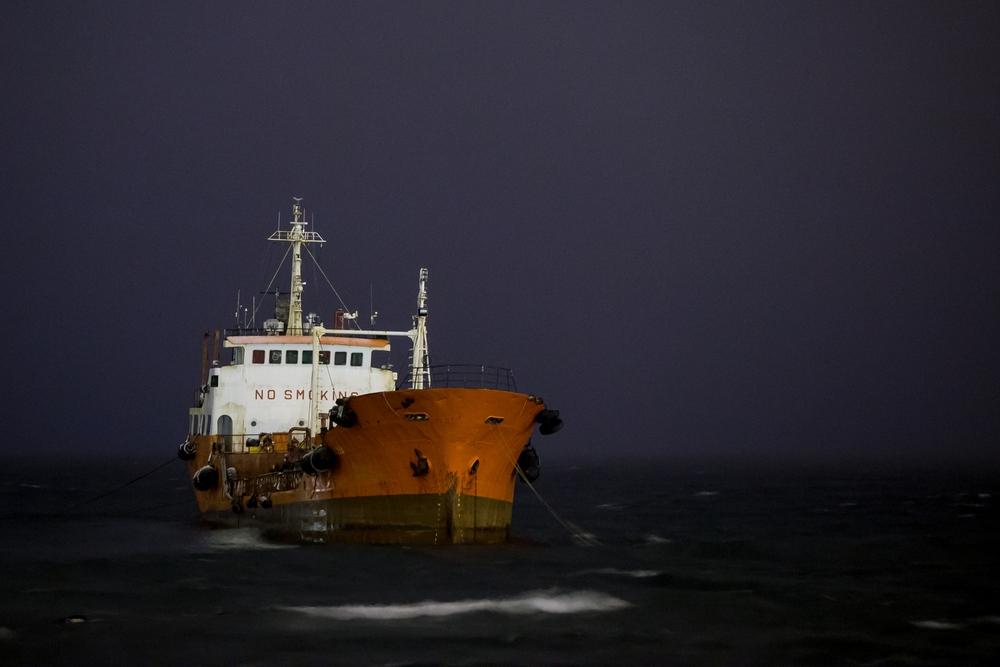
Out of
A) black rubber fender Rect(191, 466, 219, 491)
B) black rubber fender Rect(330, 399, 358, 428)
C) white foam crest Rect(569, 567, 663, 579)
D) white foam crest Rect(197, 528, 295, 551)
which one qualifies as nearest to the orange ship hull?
→ black rubber fender Rect(330, 399, 358, 428)

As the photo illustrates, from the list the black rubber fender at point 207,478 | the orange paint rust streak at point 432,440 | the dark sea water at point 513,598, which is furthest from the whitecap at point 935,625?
the black rubber fender at point 207,478

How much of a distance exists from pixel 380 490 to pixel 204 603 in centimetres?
677

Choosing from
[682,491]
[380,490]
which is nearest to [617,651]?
[380,490]

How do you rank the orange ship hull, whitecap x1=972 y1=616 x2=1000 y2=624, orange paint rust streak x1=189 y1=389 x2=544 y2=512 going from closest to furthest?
whitecap x1=972 y1=616 x2=1000 y2=624 < orange paint rust streak x1=189 y1=389 x2=544 y2=512 < the orange ship hull

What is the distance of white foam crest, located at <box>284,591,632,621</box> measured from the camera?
70.0 feet

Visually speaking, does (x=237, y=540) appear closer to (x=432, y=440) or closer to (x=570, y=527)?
(x=432, y=440)

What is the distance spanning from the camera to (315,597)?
22938mm

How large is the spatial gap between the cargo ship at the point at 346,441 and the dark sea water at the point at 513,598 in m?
0.98

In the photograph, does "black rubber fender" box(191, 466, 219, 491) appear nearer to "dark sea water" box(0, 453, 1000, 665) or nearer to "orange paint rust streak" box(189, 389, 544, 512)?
"dark sea water" box(0, 453, 1000, 665)

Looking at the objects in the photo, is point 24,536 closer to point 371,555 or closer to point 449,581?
point 371,555

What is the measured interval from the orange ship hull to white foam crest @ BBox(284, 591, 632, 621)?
16.0 feet

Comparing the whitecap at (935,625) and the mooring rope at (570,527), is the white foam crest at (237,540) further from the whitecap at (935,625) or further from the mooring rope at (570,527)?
the whitecap at (935,625)

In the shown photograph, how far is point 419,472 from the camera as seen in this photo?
2738 cm

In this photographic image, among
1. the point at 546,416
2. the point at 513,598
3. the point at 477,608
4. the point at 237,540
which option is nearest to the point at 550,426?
the point at 546,416
